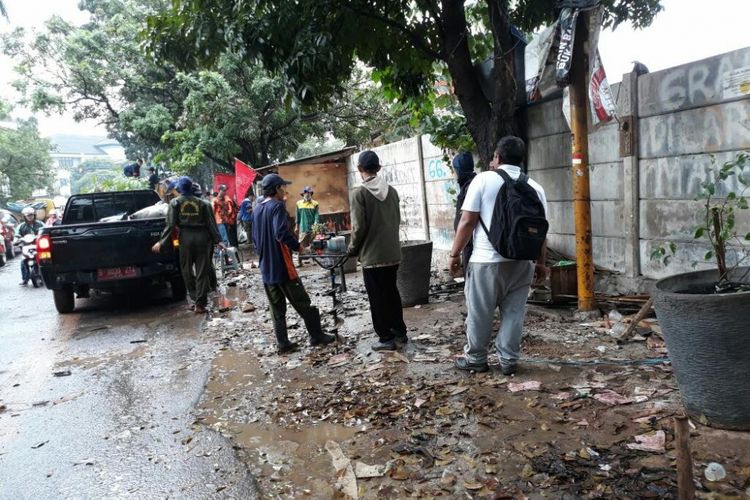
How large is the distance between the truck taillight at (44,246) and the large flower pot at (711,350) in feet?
25.3

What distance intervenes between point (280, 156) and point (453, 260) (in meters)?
19.1

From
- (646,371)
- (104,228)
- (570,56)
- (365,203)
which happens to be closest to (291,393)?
(365,203)

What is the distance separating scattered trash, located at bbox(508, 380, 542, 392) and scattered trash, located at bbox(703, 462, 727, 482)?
137cm

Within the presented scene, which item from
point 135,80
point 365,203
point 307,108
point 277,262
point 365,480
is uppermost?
point 135,80

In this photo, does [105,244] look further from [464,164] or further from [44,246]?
[464,164]

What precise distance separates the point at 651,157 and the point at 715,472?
374 centimetres

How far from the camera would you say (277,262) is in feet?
18.1

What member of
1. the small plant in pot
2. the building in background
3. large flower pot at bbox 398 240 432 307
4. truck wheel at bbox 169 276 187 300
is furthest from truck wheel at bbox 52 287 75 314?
the building in background

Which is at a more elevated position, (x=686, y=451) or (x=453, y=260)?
(x=453, y=260)

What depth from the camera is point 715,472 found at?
9.03 ft

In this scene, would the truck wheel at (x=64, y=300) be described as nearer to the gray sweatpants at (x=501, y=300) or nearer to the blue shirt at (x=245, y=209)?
the gray sweatpants at (x=501, y=300)

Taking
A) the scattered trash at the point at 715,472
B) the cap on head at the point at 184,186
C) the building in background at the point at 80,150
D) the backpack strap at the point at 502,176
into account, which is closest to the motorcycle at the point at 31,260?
the cap on head at the point at 184,186

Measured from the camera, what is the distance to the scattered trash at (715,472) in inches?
107

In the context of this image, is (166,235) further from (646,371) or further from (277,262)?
(646,371)
